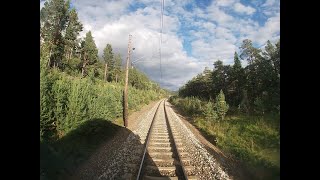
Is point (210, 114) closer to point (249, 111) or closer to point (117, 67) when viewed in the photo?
point (249, 111)

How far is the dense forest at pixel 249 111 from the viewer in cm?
547

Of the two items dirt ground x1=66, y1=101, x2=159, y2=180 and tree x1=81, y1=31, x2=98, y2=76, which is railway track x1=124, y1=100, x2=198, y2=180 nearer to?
dirt ground x1=66, y1=101, x2=159, y2=180

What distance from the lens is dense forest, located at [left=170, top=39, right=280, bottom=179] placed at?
215 inches

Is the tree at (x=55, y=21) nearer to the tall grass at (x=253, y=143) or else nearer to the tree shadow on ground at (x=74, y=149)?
the tree shadow on ground at (x=74, y=149)

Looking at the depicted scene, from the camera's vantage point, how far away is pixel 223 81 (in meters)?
31.4

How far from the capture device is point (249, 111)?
19.6 meters

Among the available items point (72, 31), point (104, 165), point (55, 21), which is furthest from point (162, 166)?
point (72, 31)

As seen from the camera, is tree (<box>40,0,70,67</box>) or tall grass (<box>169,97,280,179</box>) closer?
tall grass (<box>169,97,280,179</box>)

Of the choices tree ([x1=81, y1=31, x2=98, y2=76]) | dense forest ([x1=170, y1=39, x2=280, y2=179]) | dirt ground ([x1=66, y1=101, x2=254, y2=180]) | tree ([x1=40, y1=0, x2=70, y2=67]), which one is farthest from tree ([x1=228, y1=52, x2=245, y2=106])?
tree ([x1=81, y1=31, x2=98, y2=76])
